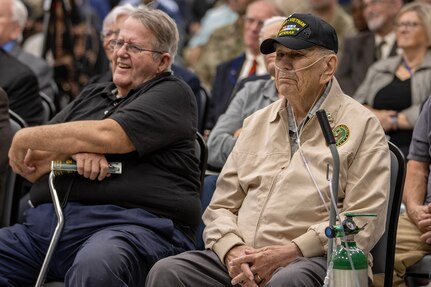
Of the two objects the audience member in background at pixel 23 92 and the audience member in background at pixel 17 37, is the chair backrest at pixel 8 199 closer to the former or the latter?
the audience member in background at pixel 23 92

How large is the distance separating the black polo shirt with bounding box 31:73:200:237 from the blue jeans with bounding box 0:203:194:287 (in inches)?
2.6

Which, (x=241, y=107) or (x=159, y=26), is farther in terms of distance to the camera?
(x=241, y=107)

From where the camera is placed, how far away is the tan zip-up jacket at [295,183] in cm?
420

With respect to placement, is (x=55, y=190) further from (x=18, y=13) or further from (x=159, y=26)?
(x=18, y=13)

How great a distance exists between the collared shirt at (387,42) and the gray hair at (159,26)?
2.92 metres

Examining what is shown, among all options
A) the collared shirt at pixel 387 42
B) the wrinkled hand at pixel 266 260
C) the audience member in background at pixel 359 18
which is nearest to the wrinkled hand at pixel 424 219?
the wrinkled hand at pixel 266 260

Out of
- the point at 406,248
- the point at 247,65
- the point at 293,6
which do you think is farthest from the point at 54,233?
the point at 293,6

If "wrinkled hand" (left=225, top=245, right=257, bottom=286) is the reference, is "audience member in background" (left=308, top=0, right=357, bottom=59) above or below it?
below

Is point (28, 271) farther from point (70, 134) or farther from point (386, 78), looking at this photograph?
point (386, 78)

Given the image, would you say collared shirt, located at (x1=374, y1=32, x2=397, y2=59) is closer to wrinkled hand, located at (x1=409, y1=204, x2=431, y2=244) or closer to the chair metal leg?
wrinkled hand, located at (x1=409, y1=204, x2=431, y2=244)

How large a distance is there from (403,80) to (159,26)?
2338 mm

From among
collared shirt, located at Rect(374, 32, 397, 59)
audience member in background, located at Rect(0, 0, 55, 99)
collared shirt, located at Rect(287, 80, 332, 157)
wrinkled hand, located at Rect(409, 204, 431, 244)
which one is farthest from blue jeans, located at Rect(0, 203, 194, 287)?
collared shirt, located at Rect(374, 32, 397, 59)

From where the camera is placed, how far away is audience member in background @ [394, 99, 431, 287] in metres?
4.84

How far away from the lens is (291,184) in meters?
4.37
